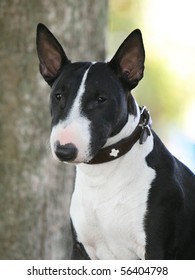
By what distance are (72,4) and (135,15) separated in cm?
429

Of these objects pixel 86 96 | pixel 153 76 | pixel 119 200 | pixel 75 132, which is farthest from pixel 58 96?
pixel 153 76

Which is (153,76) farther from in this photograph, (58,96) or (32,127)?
(58,96)

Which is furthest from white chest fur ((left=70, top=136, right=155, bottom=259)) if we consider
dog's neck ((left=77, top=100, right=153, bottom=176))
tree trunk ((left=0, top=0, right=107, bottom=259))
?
tree trunk ((left=0, top=0, right=107, bottom=259))

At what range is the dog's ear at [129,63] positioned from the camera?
→ 12.6ft

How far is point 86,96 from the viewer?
12.0 ft

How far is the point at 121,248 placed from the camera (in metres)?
3.90

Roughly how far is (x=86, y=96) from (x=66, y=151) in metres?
0.32

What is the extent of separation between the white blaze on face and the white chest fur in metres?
0.34

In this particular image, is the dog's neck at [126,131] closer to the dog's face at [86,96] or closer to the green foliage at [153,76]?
the dog's face at [86,96]

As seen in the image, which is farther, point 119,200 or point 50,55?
point 50,55

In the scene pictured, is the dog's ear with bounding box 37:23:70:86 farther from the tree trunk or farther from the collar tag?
the tree trunk

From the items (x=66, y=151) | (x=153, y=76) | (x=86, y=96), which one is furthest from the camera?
(x=153, y=76)

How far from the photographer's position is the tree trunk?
5.55 metres

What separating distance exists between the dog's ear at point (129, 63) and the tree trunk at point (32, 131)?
68.2 inches
